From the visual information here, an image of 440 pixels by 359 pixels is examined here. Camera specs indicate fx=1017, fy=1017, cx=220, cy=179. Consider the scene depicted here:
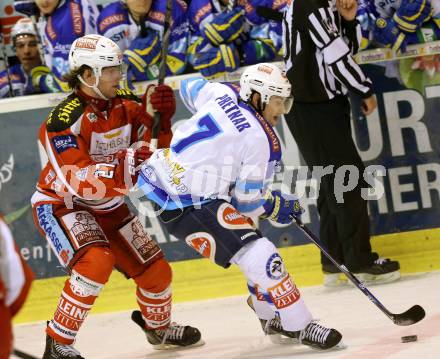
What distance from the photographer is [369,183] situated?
5.89 meters

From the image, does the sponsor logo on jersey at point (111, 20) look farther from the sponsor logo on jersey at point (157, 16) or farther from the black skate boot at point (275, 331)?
the black skate boot at point (275, 331)

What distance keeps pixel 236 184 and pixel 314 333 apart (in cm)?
74

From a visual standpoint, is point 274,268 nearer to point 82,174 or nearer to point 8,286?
point 82,174

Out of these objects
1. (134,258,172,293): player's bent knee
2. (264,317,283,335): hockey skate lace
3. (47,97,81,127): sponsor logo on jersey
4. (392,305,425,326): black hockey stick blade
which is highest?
(47,97,81,127): sponsor logo on jersey

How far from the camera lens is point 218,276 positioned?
6098 millimetres

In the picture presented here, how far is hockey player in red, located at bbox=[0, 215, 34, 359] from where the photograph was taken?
2828mm

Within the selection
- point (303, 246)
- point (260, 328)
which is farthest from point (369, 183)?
point (260, 328)

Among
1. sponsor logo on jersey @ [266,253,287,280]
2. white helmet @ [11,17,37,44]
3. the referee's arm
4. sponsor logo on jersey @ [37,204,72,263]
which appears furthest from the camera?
white helmet @ [11,17,37,44]

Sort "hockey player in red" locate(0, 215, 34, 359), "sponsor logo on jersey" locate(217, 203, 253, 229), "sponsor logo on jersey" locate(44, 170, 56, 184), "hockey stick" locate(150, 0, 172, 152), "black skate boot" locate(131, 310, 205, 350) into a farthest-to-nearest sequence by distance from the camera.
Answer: "black skate boot" locate(131, 310, 205, 350)
"hockey stick" locate(150, 0, 172, 152)
"sponsor logo on jersey" locate(44, 170, 56, 184)
"sponsor logo on jersey" locate(217, 203, 253, 229)
"hockey player in red" locate(0, 215, 34, 359)

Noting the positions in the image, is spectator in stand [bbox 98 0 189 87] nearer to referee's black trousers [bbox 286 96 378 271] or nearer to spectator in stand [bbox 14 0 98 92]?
spectator in stand [bbox 14 0 98 92]

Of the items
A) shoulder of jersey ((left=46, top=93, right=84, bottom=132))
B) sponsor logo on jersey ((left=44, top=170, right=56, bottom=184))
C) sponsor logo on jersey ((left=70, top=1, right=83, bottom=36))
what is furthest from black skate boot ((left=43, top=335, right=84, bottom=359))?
sponsor logo on jersey ((left=70, top=1, right=83, bottom=36))

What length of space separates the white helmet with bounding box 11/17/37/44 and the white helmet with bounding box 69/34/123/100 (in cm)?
176

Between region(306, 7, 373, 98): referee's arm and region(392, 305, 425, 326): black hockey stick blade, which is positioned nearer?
region(392, 305, 425, 326): black hockey stick blade

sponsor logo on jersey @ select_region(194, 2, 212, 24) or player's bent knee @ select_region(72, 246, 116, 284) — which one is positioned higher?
sponsor logo on jersey @ select_region(194, 2, 212, 24)
